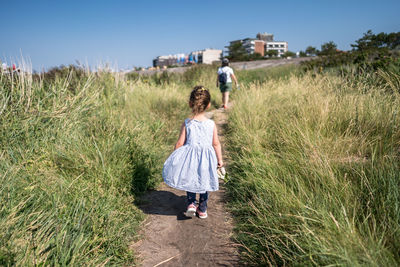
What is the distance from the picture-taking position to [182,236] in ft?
8.39

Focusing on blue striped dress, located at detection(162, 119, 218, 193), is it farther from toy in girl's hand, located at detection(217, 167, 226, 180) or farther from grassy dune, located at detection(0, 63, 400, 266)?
grassy dune, located at detection(0, 63, 400, 266)

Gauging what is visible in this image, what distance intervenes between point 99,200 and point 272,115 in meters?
3.53

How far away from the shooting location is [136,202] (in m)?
3.15

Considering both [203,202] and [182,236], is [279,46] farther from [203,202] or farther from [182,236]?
[182,236]

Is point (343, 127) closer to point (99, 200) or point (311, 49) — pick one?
point (99, 200)

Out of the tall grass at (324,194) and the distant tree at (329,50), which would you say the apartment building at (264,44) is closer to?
the distant tree at (329,50)

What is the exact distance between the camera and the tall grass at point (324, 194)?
5.46 ft

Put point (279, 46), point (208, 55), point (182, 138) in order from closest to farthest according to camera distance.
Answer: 1. point (182, 138)
2. point (208, 55)
3. point (279, 46)

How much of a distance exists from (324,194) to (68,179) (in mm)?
2478

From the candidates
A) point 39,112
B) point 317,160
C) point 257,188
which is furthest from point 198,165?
point 39,112

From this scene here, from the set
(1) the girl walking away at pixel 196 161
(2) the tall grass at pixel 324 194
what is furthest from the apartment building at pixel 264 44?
(1) the girl walking away at pixel 196 161

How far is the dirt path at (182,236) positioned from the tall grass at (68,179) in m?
0.18

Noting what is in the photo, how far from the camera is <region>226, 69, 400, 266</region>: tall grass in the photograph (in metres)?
1.66

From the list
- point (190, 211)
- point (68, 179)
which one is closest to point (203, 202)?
point (190, 211)
